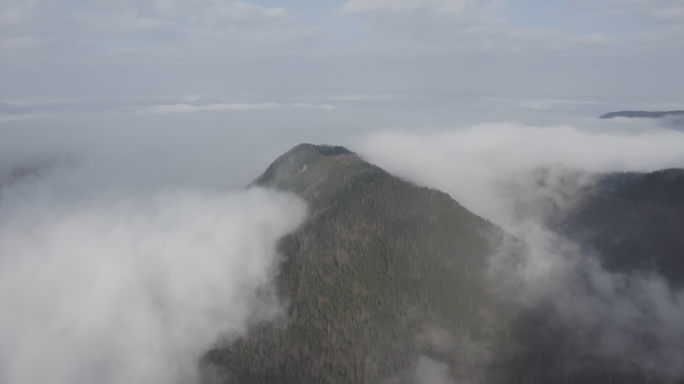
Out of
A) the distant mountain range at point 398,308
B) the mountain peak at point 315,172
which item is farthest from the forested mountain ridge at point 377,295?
the mountain peak at point 315,172

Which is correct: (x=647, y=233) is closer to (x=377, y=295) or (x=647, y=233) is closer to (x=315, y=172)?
(x=377, y=295)

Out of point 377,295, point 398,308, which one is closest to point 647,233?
point 398,308

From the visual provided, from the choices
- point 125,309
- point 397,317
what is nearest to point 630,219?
point 397,317

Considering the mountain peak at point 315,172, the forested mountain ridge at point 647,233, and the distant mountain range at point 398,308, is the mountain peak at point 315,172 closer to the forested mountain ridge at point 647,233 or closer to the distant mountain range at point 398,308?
the distant mountain range at point 398,308

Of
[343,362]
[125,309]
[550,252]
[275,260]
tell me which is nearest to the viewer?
[343,362]

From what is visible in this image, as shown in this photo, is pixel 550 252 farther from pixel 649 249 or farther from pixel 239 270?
pixel 239 270
